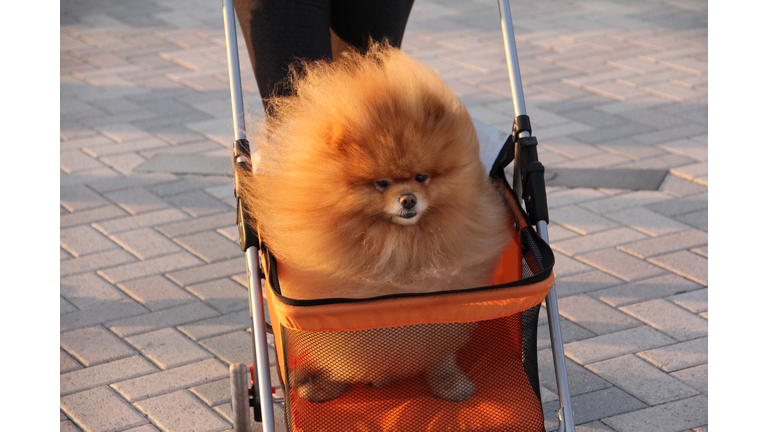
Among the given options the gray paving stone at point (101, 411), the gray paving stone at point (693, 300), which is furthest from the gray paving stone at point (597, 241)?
the gray paving stone at point (101, 411)

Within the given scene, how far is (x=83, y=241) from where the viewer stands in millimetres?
3779

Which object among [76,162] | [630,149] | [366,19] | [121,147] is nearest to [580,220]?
[630,149]

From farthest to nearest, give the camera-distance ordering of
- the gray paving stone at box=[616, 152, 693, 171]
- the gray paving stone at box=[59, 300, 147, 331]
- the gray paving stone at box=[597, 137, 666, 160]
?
the gray paving stone at box=[597, 137, 666, 160], the gray paving stone at box=[616, 152, 693, 171], the gray paving stone at box=[59, 300, 147, 331]

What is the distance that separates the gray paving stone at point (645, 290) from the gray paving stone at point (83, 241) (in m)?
2.20

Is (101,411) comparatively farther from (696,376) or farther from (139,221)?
(696,376)

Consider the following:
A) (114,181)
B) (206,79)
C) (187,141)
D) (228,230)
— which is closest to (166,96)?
(206,79)

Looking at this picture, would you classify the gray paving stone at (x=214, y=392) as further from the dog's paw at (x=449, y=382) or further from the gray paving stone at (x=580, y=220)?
the gray paving stone at (x=580, y=220)

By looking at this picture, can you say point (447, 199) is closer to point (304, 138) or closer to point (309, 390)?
point (304, 138)

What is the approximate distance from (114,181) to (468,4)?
183 inches

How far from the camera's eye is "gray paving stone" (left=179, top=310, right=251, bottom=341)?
308cm

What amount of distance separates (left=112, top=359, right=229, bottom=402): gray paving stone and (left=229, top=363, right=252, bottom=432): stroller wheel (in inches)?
15.1

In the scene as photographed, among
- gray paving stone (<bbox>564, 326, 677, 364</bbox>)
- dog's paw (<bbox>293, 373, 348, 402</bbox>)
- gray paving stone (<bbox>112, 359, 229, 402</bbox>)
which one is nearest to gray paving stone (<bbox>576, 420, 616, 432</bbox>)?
gray paving stone (<bbox>564, 326, 677, 364</bbox>)

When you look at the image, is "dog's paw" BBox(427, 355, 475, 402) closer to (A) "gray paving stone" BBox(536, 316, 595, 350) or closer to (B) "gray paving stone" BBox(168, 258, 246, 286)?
(A) "gray paving stone" BBox(536, 316, 595, 350)

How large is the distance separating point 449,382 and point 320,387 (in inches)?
12.9
